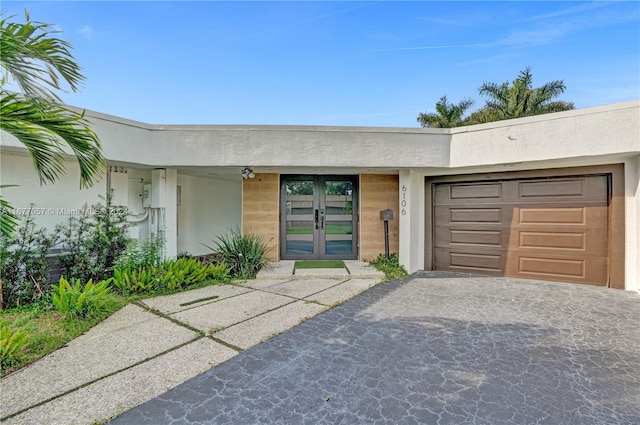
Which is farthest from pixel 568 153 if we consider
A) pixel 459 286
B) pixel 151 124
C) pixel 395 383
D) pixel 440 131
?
pixel 151 124

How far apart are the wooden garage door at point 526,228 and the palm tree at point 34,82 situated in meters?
7.69

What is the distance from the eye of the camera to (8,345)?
3094 millimetres

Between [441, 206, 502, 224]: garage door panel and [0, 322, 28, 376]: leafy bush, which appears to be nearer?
[0, 322, 28, 376]: leafy bush

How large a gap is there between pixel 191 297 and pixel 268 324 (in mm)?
2139

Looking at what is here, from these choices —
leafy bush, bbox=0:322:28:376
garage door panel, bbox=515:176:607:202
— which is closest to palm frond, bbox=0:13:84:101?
leafy bush, bbox=0:322:28:376

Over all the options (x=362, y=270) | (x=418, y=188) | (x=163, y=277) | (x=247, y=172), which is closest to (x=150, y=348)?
(x=163, y=277)

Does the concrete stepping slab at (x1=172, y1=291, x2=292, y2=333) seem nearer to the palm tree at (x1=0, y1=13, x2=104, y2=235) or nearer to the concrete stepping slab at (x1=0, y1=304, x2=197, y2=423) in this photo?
the concrete stepping slab at (x1=0, y1=304, x2=197, y2=423)

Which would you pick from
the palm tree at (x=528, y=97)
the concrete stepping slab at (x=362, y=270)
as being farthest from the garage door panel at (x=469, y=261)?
Result: the palm tree at (x=528, y=97)

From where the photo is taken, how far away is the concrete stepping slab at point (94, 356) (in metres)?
2.64

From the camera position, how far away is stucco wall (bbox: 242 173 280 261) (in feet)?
27.5

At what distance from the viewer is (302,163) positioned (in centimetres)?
689

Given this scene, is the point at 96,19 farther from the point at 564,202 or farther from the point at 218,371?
the point at 564,202

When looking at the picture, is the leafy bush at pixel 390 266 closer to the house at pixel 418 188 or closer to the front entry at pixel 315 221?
the house at pixel 418 188

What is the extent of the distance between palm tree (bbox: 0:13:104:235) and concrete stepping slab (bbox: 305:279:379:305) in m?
4.24
